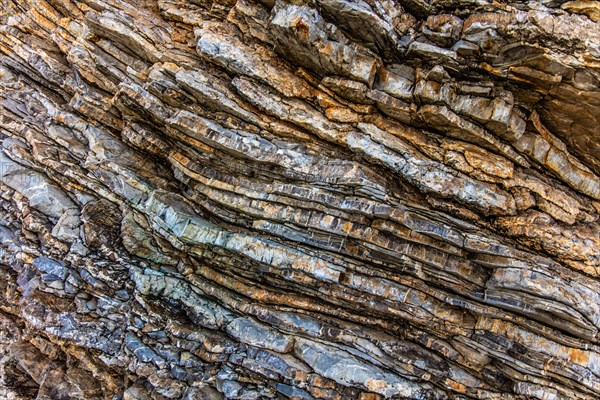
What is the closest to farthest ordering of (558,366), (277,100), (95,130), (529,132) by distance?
(558,366) < (529,132) < (277,100) < (95,130)

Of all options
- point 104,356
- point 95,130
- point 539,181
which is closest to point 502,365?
point 539,181

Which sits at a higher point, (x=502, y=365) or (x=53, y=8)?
(x=53, y=8)

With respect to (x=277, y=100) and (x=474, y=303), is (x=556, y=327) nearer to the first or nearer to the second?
(x=474, y=303)

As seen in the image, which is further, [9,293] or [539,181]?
[9,293]

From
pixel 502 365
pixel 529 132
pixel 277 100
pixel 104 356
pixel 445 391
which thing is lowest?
pixel 104 356

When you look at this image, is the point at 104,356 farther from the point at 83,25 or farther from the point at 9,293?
the point at 83,25

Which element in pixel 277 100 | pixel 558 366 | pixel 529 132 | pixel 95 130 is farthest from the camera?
pixel 95 130
